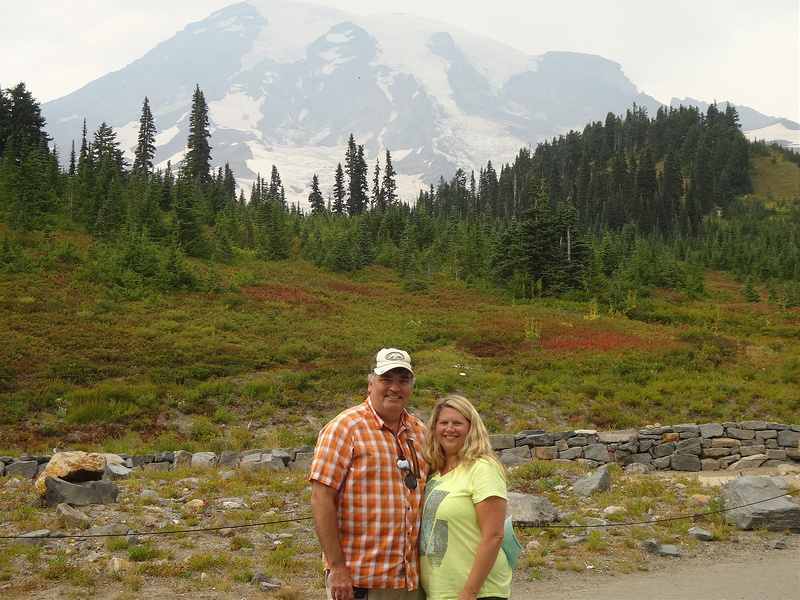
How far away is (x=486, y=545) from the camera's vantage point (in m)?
3.44

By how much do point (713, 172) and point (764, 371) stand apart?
111033 mm

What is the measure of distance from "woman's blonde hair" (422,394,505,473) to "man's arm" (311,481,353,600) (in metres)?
0.72

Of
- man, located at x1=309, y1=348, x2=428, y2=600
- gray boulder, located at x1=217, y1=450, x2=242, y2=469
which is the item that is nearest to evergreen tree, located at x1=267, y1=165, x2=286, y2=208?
gray boulder, located at x1=217, y1=450, x2=242, y2=469

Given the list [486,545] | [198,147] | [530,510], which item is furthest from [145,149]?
[486,545]

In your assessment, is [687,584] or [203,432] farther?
[203,432]

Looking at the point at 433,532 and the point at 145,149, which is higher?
the point at 145,149

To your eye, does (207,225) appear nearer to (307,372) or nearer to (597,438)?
(307,372)

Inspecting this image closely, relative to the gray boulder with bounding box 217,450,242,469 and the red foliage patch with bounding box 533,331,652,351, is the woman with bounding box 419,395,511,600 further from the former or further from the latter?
the red foliage patch with bounding box 533,331,652,351

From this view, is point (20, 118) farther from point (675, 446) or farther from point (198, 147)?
point (675, 446)

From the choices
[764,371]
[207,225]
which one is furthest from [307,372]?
[207,225]

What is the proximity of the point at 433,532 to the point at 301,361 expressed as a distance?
793 inches

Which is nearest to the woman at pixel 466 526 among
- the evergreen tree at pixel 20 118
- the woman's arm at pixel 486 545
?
the woman's arm at pixel 486 545

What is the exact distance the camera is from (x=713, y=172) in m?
116

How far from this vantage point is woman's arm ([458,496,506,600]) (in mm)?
3434
